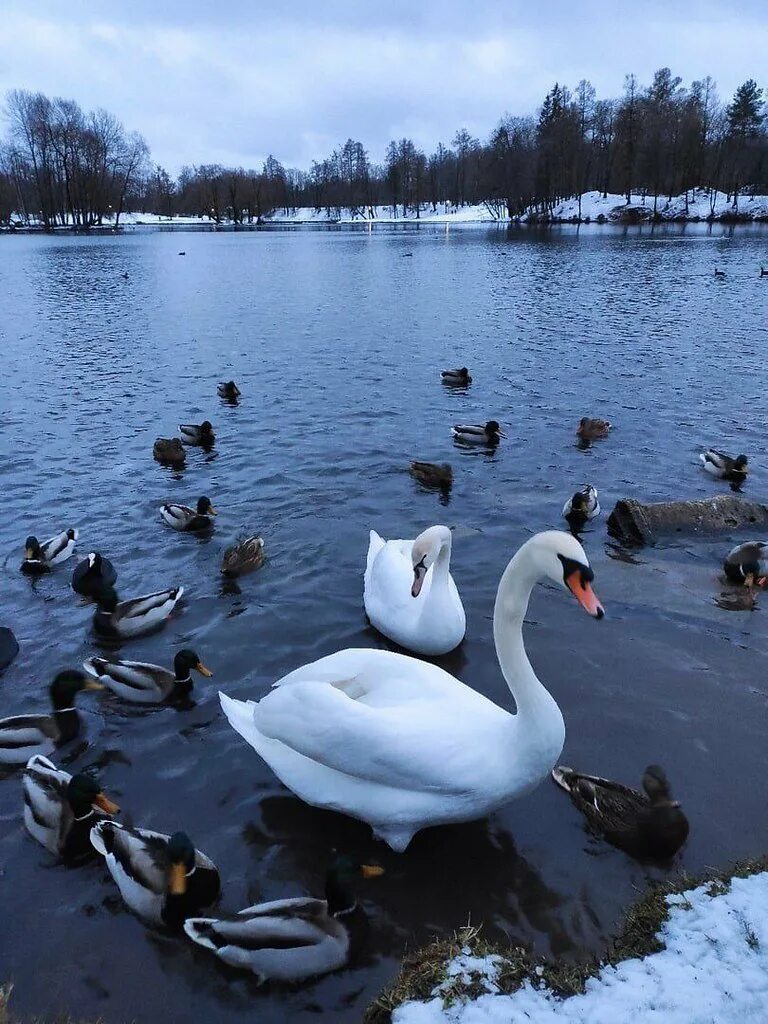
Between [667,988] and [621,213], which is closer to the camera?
[667,988]

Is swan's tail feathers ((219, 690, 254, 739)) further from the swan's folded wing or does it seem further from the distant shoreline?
the distant shoreline

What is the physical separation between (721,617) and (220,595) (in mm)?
5333

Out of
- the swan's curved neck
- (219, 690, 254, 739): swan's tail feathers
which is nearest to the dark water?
(219, 690, 254, 739): swan's tail feathers

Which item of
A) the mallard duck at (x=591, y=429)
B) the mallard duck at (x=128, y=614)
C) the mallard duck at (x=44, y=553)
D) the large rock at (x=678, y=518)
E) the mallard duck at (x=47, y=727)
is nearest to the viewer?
the mallard duck at (x=47, y=727)

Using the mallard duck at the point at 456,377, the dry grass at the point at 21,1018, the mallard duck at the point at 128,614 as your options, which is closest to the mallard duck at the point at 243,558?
the mallard duck at the point at 128,614

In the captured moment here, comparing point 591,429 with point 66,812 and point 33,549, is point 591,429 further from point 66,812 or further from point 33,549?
point 66,812

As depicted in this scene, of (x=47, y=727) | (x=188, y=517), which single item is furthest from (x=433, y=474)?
(x=47, y=727)

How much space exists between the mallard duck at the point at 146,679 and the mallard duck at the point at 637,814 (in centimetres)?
339

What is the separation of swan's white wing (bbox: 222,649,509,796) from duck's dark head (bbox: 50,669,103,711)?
1.90 metres

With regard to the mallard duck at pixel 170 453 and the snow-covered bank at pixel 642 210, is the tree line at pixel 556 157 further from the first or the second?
the mallard duck at pixel 170 453

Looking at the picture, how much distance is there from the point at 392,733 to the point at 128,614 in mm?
3875

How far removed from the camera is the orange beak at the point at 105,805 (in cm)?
499

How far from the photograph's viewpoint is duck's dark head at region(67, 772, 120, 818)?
489cm

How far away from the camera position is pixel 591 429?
13.3 m
